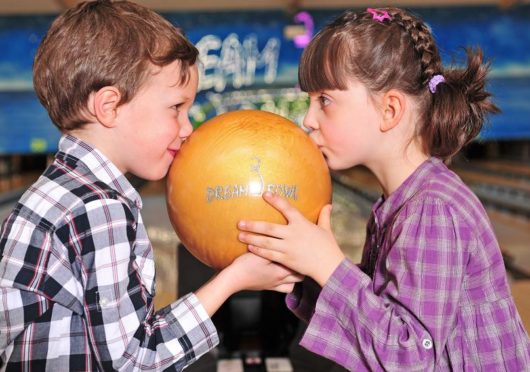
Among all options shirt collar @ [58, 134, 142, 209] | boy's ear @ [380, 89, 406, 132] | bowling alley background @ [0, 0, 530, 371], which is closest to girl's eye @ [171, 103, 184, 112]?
shirt collar @ [58, 134, 142, 209]

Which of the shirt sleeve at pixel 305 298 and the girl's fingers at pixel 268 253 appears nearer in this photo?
the girl's fingers at pixel 268 253

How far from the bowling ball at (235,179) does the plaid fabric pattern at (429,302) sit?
6.3 inches

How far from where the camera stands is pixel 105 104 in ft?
3.71

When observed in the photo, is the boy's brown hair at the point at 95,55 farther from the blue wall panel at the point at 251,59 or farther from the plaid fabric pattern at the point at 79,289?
the blue wall panel at the point at 251,59

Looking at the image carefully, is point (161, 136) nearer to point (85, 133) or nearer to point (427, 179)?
point (85, 133)

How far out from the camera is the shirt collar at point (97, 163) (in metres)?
1.12

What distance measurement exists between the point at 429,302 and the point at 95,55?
686mm

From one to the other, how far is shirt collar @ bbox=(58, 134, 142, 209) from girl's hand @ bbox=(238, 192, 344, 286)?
213mm

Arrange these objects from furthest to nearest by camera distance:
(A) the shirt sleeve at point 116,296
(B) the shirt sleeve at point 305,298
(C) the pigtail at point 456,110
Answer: (B) the shirt sleeve at point 305,298, (C) the pigtail at point 456,110, (A) the shirt sleeve at point 116,296

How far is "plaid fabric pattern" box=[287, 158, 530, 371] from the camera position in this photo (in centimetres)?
107

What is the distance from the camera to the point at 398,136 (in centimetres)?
125

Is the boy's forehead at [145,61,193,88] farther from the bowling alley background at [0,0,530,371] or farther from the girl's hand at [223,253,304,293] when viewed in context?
the bowling alley background at [0,0,530,371]

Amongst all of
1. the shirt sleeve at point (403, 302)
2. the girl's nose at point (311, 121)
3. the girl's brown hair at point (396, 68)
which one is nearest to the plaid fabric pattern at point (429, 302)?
the shirt sleeve at point (403, 302)

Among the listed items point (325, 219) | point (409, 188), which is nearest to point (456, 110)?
point (409, 188)
